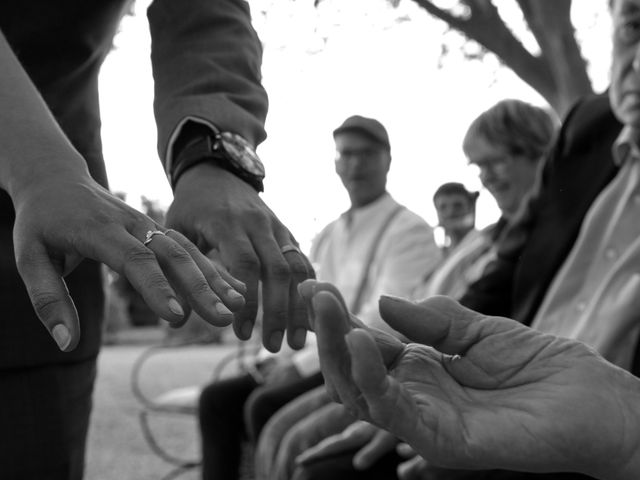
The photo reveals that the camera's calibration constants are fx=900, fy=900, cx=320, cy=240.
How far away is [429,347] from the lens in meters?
1.15

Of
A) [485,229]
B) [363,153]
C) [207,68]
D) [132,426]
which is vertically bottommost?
[132,426]

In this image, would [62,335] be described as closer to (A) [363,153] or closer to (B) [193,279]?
(B) [193,279]

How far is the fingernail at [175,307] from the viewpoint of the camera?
0.87 m

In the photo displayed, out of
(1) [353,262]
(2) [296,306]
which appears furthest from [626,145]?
(1) [353,262]

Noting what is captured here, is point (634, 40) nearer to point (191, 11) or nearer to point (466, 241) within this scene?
point (191, 11)

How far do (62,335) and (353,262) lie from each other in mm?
3402

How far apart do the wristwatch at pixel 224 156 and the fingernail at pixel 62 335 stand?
419 mm

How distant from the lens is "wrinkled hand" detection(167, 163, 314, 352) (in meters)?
1.12

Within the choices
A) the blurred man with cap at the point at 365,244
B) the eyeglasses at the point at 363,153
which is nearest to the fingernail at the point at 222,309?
the blurred man with cap at the point at 365,244

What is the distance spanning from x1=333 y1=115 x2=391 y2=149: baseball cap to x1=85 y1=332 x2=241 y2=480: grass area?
257 cm

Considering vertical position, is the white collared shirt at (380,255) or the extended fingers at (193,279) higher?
the extended fingers at (193,279)

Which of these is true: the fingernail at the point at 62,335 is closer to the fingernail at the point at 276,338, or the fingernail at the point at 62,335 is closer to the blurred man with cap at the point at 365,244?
the fingernail at the point at 276,338

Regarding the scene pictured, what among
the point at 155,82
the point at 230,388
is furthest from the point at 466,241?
the point at 155,82

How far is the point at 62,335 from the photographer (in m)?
0.88
